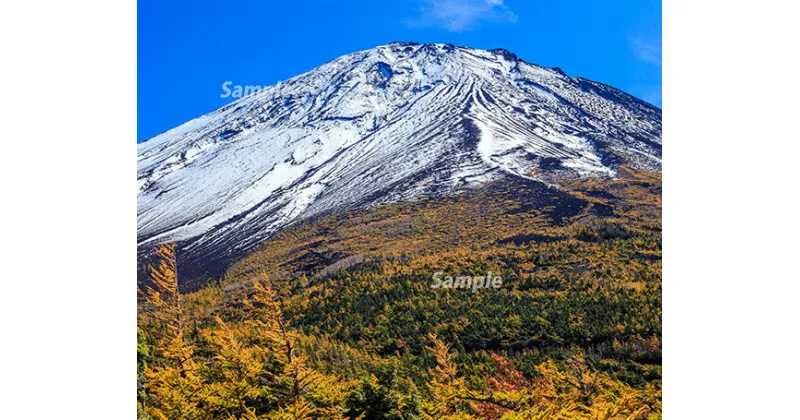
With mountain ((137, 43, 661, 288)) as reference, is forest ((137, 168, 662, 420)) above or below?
below

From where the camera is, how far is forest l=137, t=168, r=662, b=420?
4.98 m

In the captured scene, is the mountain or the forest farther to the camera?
the mountain

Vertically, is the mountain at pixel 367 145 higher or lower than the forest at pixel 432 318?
higher

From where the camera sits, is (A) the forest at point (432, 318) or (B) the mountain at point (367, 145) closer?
(A) the forest at point (432, 318)

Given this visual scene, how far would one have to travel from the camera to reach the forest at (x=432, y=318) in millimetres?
4980

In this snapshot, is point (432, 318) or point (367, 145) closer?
point (432, 318)

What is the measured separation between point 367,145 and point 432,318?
1540cm

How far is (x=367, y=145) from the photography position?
81.8 ft

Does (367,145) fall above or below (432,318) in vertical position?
above

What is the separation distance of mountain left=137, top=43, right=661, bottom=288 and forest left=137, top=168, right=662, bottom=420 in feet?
5.50

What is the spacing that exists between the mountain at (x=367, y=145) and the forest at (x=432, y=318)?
1676mm

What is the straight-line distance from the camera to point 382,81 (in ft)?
100

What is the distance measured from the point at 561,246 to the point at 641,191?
5.87m
